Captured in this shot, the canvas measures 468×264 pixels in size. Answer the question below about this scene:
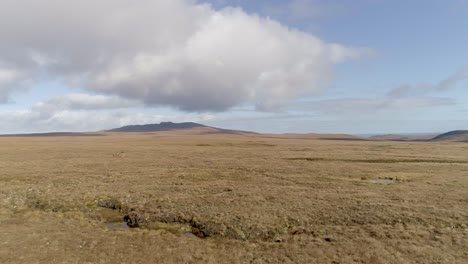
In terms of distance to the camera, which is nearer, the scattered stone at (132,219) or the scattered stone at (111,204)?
the scattered stone at (132,219)

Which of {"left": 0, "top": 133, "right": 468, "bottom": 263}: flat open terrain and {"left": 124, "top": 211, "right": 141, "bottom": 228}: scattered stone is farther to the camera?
{"left": 124, "top": 211, "right": 141, "bottom": 228}: scattered stone

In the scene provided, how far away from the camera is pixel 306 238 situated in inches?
706

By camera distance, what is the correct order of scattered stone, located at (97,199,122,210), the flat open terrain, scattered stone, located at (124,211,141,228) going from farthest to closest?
scattered stone, located at (97,199,122,210), scattered stone, located at (124,211,141,228), the flat open terrain

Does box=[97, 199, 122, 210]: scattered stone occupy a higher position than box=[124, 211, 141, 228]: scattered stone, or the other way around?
box=[97, 199, 122, 210]: scattered stone

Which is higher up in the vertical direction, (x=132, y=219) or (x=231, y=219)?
(x=231, y=219)

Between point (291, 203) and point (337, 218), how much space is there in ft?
14.6

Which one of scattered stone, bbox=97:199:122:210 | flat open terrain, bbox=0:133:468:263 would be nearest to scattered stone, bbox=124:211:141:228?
flat open terrain, bbox=0:133:468:263

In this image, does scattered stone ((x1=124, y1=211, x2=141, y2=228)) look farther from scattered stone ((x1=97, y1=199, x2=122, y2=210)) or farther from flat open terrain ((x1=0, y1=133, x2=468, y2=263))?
scattered stone ((x1=97, y1=199, x2=122, y2=210))

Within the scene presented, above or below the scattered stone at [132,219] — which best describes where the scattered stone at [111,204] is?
above

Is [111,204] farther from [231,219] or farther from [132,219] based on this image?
[231,219]

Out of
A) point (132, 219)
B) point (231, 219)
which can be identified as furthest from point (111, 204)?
point (231, 219)

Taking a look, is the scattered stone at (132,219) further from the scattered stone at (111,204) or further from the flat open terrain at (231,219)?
the scattered stone at (111,204)

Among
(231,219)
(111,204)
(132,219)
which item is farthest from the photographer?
(111,204)

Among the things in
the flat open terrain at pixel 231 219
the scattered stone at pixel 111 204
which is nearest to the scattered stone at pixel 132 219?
the flat open terrain at pixel 231 219
